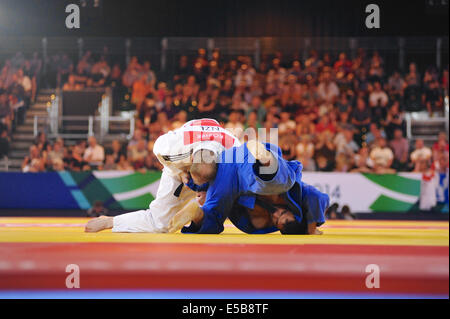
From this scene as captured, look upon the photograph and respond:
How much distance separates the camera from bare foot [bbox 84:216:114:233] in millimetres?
2729

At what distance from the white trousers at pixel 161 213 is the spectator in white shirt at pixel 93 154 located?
5465 millimetres

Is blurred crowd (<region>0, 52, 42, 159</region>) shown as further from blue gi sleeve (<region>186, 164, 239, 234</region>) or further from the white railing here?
blue gi sleeve (<region>186, 164, 239, 234</region>)

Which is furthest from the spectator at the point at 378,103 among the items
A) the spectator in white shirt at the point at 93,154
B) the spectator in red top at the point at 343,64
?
the spectator in white shirt at the point at 93,154

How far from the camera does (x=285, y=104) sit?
9.16m

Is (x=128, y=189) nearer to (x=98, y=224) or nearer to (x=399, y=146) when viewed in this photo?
(x=399, y=146)

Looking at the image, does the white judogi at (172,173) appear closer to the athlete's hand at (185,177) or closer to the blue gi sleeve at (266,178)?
the athlete's hand at (185,177)

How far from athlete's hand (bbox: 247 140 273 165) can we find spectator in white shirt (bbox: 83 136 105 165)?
6.36 meters

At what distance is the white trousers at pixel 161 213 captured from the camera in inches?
110

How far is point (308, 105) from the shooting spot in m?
9.20

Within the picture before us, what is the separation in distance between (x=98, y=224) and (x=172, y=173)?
47 centimetres

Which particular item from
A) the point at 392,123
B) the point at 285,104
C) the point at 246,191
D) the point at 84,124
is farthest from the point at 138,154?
the point at 246,191

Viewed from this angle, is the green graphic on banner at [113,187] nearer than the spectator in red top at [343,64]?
Yes

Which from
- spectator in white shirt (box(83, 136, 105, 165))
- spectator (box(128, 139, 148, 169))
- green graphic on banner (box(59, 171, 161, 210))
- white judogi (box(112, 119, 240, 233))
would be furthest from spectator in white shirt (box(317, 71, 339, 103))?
white judogi (box(112, 119, 240, 233))

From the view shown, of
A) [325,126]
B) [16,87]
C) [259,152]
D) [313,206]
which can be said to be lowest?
[313,206]
